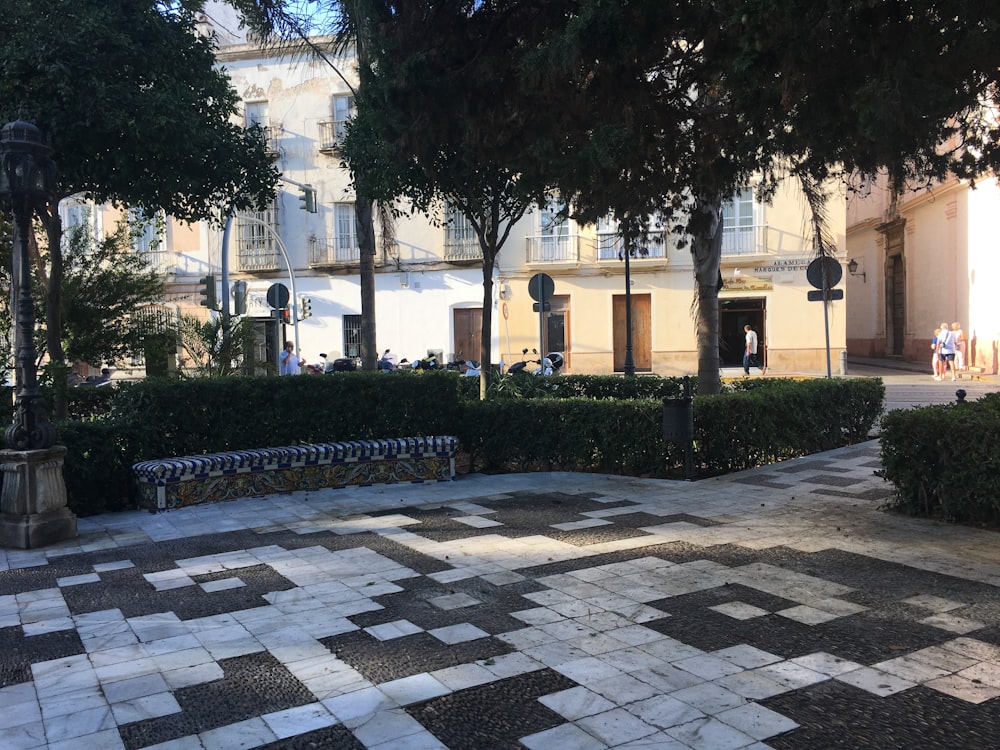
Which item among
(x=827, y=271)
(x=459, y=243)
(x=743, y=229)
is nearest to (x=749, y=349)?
(x=743, y=229)

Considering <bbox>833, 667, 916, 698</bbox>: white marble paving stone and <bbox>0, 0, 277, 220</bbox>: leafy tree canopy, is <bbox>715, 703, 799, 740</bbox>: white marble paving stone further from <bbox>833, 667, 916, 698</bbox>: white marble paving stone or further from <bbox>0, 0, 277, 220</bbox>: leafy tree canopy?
<bbox>0, 0, 277, 220</bbox>: leafy tree canopy

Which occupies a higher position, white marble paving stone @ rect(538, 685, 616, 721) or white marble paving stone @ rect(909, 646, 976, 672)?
white marble paving stone @ rect(538, 685, 616, 721)

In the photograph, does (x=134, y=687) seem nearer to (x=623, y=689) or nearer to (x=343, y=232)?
(x=623, y=689)

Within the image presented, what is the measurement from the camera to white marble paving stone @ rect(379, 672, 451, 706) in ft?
12.0

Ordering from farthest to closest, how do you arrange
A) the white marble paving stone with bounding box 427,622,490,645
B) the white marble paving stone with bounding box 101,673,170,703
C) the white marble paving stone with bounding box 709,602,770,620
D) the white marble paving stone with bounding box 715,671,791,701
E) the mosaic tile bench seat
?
the mosaic tile bench seat < the white marble paving stone with bounding box 709,602,770,620 < the white marble paving stone with bounding box 427,622,490,645 < the white marble paving stone with bounding box 101,673,170,703 < the white marble paving stone with bounding box 715,671,791,701

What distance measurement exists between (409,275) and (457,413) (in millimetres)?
21042

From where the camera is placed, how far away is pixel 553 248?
2972 centimetres

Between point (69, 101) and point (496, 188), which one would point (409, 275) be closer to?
point (496, 188)

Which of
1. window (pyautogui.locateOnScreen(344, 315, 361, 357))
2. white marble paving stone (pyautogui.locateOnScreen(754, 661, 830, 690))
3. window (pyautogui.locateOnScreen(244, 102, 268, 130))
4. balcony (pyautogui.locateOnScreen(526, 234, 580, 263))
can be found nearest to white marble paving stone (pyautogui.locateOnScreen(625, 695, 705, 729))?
white marble paving stone (pyautogui.locateOnScreen(754, 661, 830, 690))

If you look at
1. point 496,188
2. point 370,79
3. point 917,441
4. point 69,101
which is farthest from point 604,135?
point 69,101

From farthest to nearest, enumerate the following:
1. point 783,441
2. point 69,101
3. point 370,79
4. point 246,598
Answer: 1. point 783,441
2. point 69,101
3. point 370,79
4. point 246,598

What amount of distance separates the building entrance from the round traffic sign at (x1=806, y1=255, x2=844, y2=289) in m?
17.5

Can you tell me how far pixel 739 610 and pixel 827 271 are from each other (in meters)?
7.54

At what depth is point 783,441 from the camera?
9.90 metres
